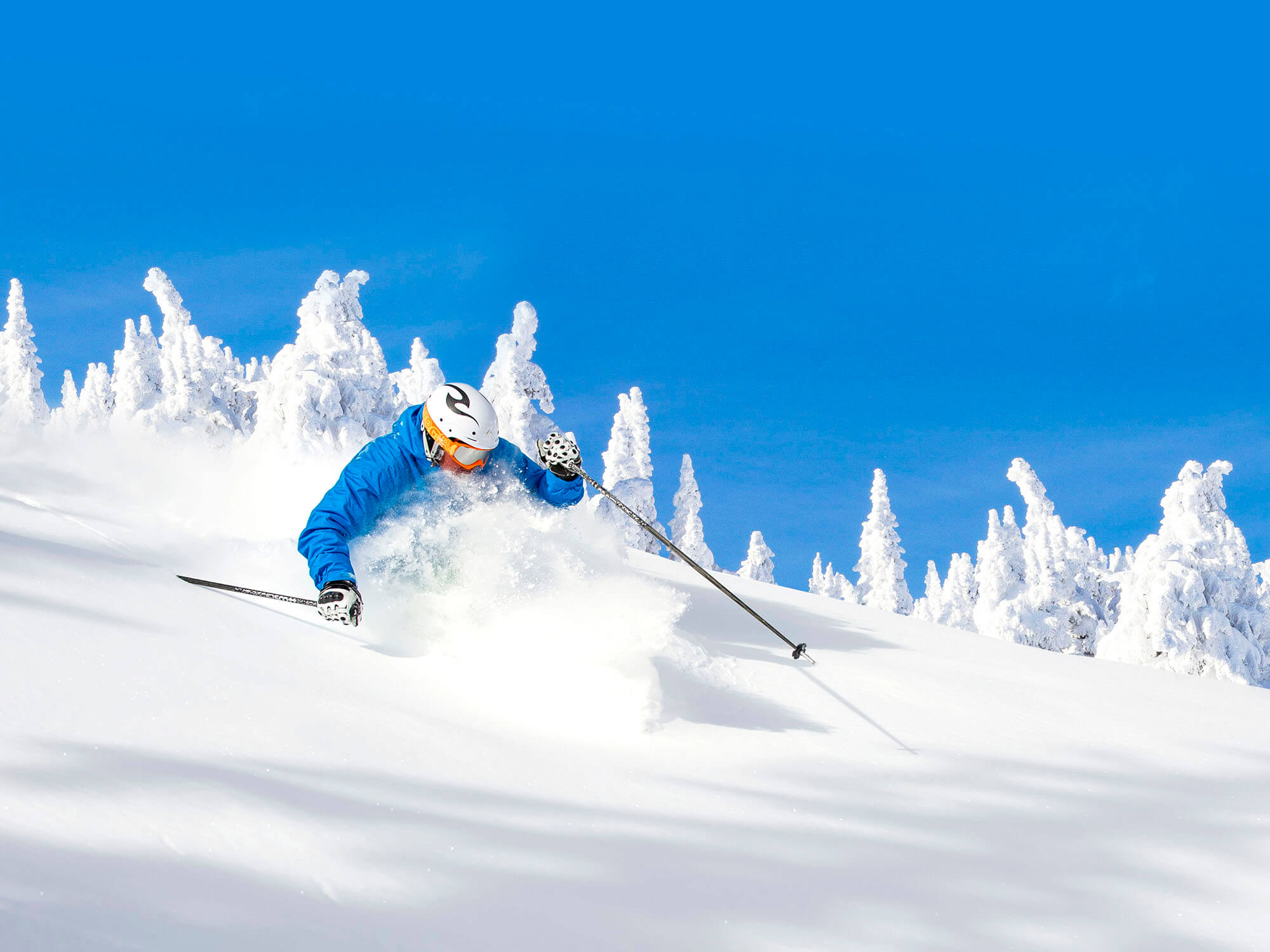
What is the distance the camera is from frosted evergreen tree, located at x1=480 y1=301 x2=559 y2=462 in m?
35.4

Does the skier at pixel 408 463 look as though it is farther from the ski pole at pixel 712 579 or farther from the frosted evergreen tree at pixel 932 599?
the frosted evergreen tree at pixel 932 599

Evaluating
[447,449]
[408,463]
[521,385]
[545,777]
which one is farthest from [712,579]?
[521,385]

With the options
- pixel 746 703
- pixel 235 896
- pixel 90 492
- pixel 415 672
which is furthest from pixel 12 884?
pixel 90 492

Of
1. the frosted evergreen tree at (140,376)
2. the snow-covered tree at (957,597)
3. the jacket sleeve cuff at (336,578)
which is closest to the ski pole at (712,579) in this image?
the jacket sleeve cuff at (336,578)

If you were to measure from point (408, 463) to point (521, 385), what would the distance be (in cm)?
2995

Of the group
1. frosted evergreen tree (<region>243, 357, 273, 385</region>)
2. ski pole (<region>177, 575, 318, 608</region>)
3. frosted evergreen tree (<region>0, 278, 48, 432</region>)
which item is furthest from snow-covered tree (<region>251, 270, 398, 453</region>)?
frosted evergreen tree (<region>243, 357, 273, 385</region>)

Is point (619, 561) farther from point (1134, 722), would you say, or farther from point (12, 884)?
point (12, 884)

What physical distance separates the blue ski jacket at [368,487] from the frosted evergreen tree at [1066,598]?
30.3 metres

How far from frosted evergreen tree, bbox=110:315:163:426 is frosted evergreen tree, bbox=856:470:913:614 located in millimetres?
40592

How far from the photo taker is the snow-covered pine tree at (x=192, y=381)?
148 ft

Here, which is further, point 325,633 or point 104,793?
point 325,633

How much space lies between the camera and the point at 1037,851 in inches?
125

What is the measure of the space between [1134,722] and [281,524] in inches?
299

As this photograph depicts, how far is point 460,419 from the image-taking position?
6.19 m
